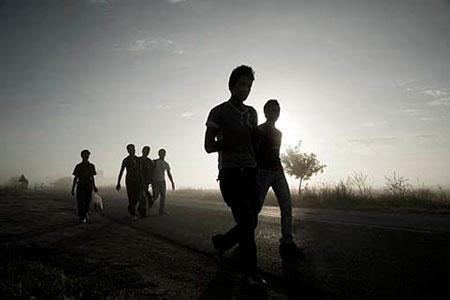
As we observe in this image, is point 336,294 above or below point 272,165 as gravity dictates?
below

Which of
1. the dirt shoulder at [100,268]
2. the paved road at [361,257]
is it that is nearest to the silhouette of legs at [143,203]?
the paved road at [361,257]

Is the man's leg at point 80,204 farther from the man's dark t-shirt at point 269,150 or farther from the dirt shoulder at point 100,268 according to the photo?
the man's dark t-shirt at point 269,150

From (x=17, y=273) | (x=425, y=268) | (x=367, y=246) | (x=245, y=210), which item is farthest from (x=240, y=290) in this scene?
(x=367, y=246)

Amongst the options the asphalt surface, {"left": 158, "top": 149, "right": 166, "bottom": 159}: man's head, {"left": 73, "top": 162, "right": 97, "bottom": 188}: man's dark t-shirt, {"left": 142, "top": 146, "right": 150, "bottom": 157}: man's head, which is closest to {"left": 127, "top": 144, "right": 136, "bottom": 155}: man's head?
{"left": 142, "top": 146, "right": 150, "bottom": 157}: man's head

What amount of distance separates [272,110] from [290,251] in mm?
2085

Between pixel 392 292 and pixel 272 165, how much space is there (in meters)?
2.61

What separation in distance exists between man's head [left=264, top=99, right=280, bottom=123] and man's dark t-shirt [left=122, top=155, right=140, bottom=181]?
25.8 feet

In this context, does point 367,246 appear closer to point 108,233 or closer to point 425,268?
point 425,268

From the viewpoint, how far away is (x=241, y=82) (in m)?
4.41

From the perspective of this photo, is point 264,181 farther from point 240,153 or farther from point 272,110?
point 240,153

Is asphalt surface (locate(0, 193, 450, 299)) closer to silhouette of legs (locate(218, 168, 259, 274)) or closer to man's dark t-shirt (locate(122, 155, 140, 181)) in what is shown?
silhouette of legs (locate(218, 168, 259, 274))

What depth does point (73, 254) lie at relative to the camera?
6.04 metres

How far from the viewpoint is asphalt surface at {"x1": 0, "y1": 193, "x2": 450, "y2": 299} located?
3.88 meters

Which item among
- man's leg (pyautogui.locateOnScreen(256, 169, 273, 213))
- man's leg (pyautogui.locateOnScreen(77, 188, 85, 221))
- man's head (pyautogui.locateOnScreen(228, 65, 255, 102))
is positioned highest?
man's head (pyautogui.locateOnScreen(228, 65, 255, 102))
